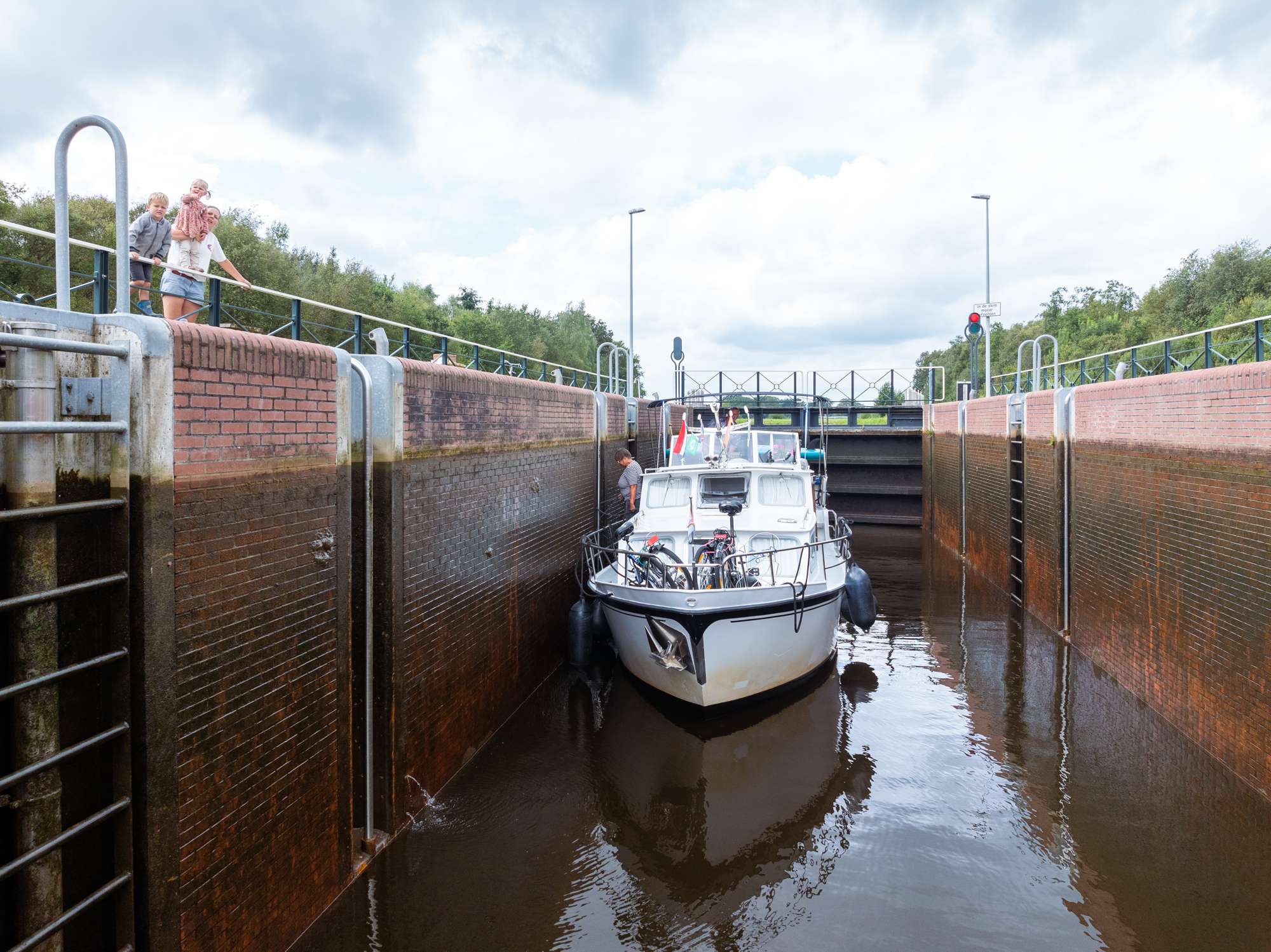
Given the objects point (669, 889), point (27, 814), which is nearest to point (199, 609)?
point (27, 814)

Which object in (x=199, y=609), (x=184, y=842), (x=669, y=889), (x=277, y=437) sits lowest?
(x=669, y=889)

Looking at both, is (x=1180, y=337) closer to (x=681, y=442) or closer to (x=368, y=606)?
(x=681, y=442)

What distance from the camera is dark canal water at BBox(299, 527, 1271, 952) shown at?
204 inches

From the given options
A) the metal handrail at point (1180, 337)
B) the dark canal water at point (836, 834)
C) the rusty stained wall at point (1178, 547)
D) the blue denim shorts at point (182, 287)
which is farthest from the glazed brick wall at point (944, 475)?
the blue denim shorts at point (182, 287)

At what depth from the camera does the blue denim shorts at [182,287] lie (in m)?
5.63

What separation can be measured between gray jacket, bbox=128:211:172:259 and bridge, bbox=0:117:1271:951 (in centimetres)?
71

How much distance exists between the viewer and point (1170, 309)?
43.5 meters

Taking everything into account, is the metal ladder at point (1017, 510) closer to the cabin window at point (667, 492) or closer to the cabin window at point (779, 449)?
the cabin window at point (779, 449)

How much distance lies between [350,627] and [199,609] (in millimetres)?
1606

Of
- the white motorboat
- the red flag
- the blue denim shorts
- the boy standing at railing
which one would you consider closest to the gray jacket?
the boy standing at railing

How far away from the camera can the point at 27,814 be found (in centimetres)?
335

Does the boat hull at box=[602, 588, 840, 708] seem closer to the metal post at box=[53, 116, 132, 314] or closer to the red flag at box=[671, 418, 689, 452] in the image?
the red flag at box=[671, 418, 689, 452]

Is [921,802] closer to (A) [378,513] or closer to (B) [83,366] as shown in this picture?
(A) [378,513]

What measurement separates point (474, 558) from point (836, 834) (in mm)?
3793
